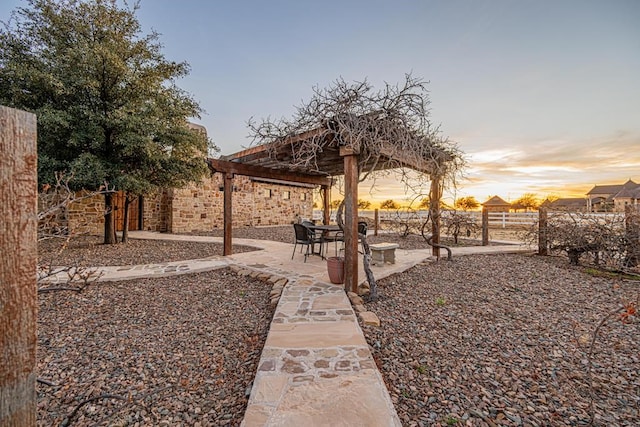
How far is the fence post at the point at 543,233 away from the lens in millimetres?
6367

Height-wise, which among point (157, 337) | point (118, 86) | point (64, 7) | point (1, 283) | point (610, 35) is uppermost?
point (64, 7)

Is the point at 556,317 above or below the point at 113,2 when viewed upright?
below

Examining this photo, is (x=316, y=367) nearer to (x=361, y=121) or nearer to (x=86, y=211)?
(x=361, y=121)

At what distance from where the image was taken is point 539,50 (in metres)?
5.79

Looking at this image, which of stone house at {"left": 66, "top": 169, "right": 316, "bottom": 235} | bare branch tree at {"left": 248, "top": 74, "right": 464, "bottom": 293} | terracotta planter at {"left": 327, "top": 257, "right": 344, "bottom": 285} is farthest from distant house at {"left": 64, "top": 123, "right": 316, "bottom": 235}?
terracotta planter at {"left": 327, "top": 257, "right": 344, "bottom": 285}

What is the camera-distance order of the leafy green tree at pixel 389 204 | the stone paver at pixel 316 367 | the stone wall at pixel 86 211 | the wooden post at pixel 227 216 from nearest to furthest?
the stone paver at pixel 316 367, the wooden post at pixel 227 216, the stone wall at pixel 86 211, the leafy green tree at pixel 389 204

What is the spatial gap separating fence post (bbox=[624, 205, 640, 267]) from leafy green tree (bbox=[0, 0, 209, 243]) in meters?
9.41

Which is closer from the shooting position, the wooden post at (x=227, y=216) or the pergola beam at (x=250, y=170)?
the pergola beam at (x=250, y=170)

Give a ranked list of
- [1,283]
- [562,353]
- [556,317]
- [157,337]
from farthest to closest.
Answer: [556,317] < [157,337] < [562,353] < [1,283]

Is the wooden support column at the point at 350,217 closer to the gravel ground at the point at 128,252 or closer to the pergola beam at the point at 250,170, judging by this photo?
the pergola beam at the point at 250,170

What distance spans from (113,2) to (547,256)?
460 inches

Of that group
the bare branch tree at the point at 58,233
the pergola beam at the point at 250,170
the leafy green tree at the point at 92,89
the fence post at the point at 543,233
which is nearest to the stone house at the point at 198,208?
the leafy green tree at the point at 92,89

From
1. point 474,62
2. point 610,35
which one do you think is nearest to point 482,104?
point 474,62

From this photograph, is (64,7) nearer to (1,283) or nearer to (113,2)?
(113,2)
